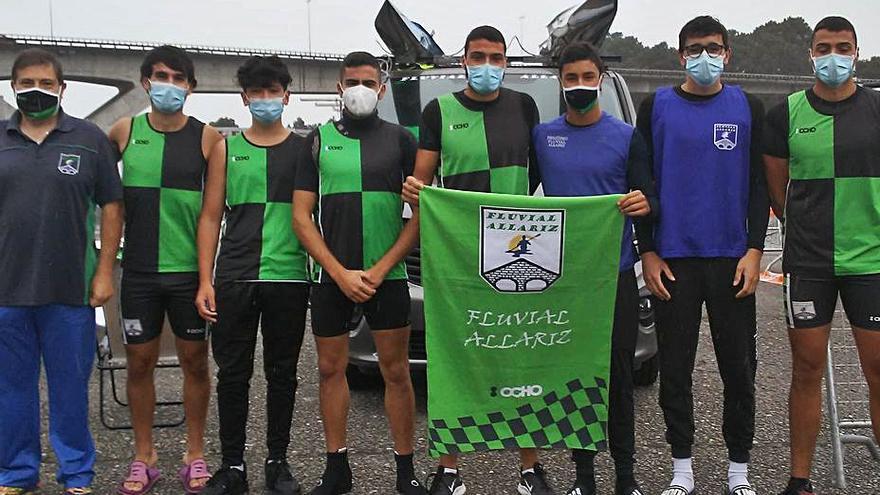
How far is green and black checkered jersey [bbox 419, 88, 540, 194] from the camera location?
3.80 metres

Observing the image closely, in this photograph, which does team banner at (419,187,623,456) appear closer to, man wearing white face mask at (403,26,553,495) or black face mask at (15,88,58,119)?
man wearing white face mask at (403,26,553,495)

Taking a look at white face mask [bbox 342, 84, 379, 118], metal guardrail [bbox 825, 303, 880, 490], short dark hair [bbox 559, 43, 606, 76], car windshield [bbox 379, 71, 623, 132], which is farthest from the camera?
car windshield [bbox 379, 71, 623, 132]

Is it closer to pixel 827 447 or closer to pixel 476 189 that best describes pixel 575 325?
pixel 476 189

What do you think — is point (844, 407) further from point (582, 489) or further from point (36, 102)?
point (36, 102)

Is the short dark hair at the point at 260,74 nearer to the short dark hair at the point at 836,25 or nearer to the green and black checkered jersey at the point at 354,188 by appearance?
the green and black checkered jersey at the point at 354,188

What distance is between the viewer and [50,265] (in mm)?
3812

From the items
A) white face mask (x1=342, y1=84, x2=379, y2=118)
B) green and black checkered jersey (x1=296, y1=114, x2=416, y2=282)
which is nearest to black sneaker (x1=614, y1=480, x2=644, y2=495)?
green and black checkered jersey (x1=296, y1=114, x2=416, y2=282)

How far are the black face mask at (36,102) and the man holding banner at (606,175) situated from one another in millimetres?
2343

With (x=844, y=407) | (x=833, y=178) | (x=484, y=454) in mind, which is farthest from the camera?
(x=844, y=407)

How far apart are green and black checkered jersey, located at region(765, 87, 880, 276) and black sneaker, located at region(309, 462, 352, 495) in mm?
2429

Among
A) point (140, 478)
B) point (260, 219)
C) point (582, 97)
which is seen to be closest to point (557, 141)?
point (582, 97)

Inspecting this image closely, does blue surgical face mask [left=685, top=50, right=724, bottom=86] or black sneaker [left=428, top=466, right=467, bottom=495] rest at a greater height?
blue surgical face mask [left=685, top=50, right=724, bottom=86]

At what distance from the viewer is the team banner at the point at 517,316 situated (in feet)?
12.2

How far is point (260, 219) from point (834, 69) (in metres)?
2.84
